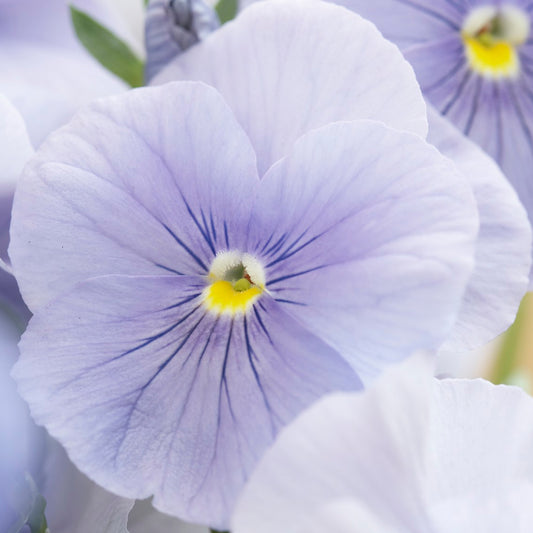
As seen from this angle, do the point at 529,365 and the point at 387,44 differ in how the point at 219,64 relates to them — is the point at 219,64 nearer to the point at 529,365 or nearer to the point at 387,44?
the point at 387,44

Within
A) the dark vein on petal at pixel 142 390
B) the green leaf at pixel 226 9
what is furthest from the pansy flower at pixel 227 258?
the green leaf at pixel 226 9

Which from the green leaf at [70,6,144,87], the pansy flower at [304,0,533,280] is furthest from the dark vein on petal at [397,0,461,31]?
the green leaf at [70,6,144,87]

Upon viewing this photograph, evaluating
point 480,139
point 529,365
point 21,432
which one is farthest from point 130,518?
point 529,365

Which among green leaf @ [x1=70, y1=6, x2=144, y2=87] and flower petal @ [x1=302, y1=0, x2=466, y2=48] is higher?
flower petal @ [x1=302, y1=0, x2=466, y2=48]

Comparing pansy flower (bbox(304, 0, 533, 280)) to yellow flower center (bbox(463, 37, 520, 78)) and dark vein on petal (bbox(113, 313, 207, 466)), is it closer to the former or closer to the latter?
yellow flower center (bbox(463, 37, 520, 78))

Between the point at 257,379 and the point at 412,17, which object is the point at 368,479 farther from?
the point at 412,17

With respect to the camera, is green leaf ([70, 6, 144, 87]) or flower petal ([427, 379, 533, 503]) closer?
flower petal ([427, 379, 533, 503])

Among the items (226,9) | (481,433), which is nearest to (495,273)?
(481,433)

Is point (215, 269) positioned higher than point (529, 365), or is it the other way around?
point (215, 269)
